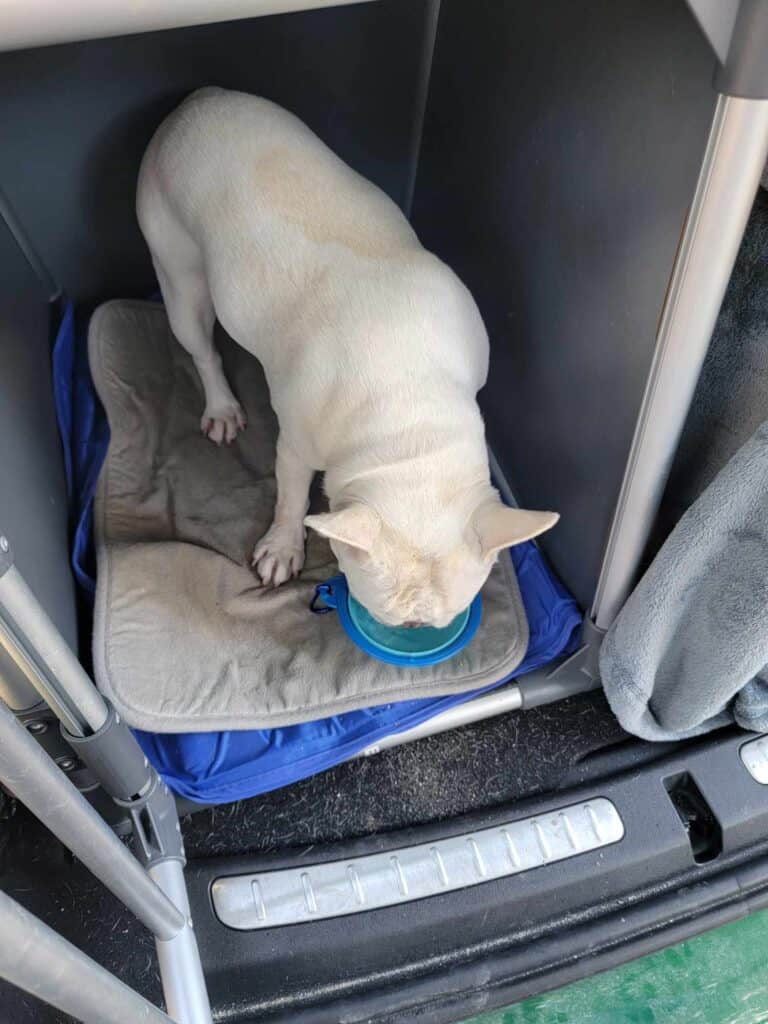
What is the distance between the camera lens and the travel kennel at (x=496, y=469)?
0.92 meters

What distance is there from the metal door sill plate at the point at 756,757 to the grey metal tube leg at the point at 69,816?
3.00ft

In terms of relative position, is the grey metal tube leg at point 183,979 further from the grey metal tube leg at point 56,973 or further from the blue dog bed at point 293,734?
the grey metal tube leg at point 56,973

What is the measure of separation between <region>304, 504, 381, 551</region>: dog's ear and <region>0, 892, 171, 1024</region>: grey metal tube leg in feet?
1.53

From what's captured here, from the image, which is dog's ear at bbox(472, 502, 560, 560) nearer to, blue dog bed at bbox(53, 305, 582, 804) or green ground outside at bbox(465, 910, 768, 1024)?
blue dog bed at bbox(53, 305, 582, 804)

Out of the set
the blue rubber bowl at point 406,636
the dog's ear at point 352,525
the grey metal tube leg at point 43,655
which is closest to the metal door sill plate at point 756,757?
the blue rubber bowl at point 406,636

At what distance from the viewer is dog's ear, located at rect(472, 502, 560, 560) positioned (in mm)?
969

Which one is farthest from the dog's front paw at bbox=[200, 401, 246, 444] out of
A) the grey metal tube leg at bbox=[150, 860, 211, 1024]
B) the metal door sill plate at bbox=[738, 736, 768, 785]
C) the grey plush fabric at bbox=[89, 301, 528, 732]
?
the metal door sill plate at bbox=[738, 736, 768, 785]

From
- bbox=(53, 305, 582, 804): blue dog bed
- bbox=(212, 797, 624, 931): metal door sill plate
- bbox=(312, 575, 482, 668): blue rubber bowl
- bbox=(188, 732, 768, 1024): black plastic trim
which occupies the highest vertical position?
bbox=(312, 575, 482, 668): blue rubber bowl

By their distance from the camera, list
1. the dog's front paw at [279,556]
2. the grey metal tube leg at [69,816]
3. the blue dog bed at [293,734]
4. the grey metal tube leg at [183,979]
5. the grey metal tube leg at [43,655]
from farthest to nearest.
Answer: the dog's front paw at [279,556]
the blue dog bed at [293,734]
the grey metal tube leg at [183,979]
the grey metal tube leg at [43,655]
the grey metal tube leg at [69,816]

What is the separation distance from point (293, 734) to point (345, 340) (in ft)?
2.05

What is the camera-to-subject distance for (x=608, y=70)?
1.00 metres

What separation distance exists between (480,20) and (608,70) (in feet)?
1.60

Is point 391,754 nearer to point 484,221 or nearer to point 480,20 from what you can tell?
point 484,221

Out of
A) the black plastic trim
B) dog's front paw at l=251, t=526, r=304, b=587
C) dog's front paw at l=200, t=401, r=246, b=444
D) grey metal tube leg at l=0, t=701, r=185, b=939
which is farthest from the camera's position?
dog's front paw at l=200, t=401, r=246, b=444
